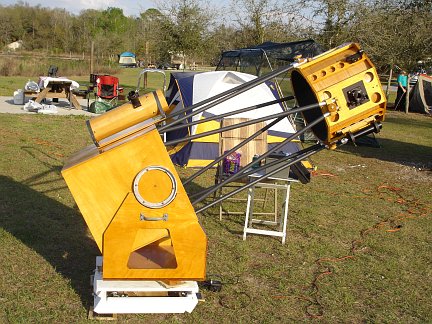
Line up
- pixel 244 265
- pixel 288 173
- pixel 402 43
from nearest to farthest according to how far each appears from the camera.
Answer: pixel 244 265
pixel 288 173
pixel 402 43

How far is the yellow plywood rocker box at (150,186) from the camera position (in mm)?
3242

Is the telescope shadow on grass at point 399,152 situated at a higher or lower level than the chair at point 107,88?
lower

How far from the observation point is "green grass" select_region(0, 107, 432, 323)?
3775 millimetres

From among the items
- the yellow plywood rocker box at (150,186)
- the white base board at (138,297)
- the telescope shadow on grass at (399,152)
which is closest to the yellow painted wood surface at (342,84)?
the yellow plywood rocker box at (150,186)

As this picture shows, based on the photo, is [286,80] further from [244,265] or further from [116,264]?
[116,264]

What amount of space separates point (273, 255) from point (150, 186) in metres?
A: 2.05

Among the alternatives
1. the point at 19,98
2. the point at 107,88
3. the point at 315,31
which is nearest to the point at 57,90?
the point at 19,98

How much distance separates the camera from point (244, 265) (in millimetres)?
4590

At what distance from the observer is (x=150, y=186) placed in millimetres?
3254

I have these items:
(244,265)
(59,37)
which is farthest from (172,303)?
(59,37)

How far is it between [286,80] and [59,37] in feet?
155

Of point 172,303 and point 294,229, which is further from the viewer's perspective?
point 294,229

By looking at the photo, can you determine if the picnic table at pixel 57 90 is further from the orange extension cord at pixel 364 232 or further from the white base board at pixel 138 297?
the white base board at pixel 138 297

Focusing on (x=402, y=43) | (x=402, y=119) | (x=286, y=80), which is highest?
(x=402, y=43)
